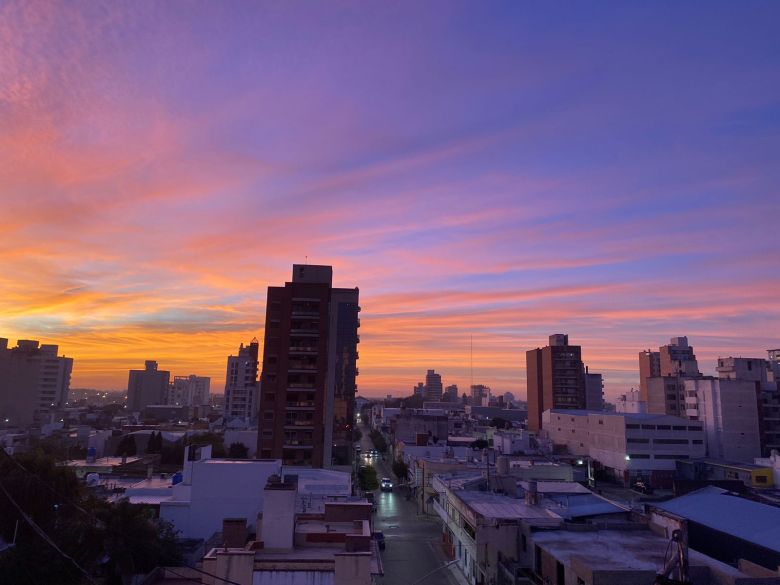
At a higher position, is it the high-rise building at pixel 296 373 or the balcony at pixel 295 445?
the high-rise building at pixel 296 373

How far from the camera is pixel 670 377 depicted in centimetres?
10869

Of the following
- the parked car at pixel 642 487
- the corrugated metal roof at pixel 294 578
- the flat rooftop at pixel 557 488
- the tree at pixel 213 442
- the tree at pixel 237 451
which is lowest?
the parked car at pixel 642 487

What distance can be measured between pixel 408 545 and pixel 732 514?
2377cm

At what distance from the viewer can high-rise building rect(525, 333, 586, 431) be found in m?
125

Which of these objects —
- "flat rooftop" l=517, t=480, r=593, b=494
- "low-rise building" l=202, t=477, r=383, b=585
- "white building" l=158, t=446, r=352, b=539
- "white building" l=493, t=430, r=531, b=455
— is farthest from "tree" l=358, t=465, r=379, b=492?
"low-rise building" l=202, t=477, r=383, b=585

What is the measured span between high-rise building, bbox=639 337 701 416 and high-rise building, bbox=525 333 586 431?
47.7 ft

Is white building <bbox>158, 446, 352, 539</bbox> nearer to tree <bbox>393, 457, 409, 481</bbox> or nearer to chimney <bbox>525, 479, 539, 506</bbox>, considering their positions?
chimney <bbox>525, 479, 539, 506</bbox>

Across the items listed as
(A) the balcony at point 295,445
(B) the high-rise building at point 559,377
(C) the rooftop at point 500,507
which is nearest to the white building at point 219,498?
(C) the rooftop at point 500,507

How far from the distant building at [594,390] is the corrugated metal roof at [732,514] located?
4763 inches

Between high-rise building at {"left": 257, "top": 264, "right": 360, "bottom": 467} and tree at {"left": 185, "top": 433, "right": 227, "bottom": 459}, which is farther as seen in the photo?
tree at {"left": 185, "top": 433, "right": 227, "bottom": 459}

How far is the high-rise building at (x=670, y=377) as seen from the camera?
10569 cm

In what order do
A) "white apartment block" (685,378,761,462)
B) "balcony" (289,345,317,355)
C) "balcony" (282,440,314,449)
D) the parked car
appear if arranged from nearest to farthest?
"balcony" (282,440,314,449)
"balcony" (289,345,317,355)
the parked car
"white apartment block" (685,378,761,462)

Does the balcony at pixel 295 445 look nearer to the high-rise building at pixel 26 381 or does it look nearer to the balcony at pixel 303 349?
the balcony at pixel 303 349

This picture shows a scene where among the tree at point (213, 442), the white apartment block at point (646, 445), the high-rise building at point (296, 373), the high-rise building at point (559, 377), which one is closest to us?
the high-rise building at point (296, 373)
